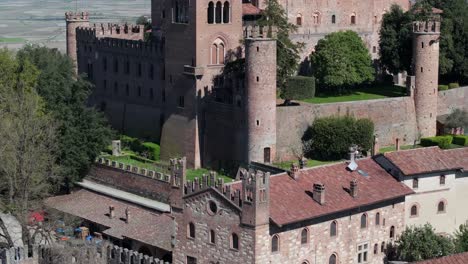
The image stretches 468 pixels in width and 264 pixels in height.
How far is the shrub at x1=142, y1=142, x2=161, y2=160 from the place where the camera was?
58269 millimetres

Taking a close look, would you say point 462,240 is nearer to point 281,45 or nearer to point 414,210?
point 414,210

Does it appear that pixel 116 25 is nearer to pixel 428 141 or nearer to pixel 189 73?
pixel 189 73

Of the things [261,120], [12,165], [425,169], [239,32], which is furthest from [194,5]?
[425,169]

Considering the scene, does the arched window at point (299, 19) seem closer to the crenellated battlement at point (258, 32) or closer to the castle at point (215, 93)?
the castle at point (215, 93)

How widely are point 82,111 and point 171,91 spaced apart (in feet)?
17.4

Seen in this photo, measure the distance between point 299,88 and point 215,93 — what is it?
671 centimetres

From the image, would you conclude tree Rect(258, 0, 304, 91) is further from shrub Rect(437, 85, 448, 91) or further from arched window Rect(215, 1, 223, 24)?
shrub Rect(437, 85, 448, 91)

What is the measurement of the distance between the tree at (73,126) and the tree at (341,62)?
1450 cm

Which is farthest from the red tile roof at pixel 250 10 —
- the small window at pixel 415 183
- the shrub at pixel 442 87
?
the small window at pixel 415 183

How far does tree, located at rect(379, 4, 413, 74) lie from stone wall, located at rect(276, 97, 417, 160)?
5.34 m

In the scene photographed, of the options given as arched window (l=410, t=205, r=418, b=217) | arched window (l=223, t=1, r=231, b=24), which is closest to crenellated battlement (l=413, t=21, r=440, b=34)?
arched window (l=223, t=1, r=231, b=24)

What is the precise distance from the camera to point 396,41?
6353cm

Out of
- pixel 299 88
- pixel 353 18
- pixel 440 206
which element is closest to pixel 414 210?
pixel 440 206

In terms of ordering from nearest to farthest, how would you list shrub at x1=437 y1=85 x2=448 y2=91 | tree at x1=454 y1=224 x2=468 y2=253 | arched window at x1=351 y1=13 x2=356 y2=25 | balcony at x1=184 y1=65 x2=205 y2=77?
1. tree at x1=454 y1=224 x2=468 y2=253
2. balcony at x1=184 y1=65 x2=205 y2=77
3. shrub at x1=437 y1=85 x2=448 y2=91
4. arched window at x1=351 y1=13 x2=356 y2=25
